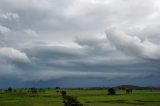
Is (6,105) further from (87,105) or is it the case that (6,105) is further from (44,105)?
(87,105)

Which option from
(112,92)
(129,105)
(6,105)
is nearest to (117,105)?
(129,105)

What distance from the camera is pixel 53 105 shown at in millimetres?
81062

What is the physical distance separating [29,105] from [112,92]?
82.0 metres

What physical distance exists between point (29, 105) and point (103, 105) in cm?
1826

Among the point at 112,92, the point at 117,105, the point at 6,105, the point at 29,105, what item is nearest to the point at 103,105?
the point at 117,105

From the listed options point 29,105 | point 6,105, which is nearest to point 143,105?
point 29,105

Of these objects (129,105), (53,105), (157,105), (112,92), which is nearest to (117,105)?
(129,105)

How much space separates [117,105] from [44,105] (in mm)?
17897

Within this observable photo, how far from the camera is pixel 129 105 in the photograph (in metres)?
79.6

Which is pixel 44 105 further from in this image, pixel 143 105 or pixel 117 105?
pixel 143 105

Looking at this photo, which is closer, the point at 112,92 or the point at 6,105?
the point at 6,105

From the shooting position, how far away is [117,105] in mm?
80312

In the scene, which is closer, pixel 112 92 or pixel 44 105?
pixel 44 105

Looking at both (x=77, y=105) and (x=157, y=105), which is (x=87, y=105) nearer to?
(x=77, y=105)
